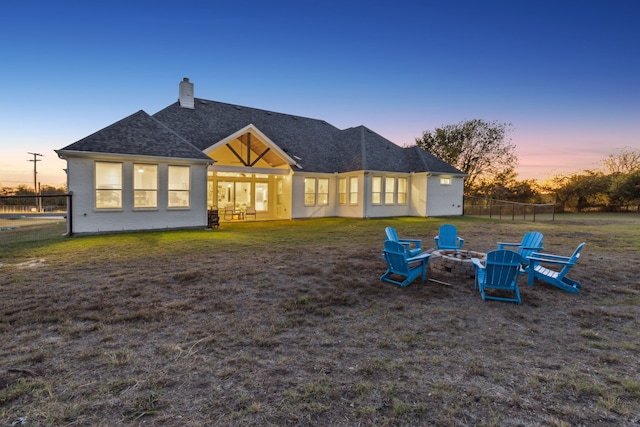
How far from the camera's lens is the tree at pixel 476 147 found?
3344cm

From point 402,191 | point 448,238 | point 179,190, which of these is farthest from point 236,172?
point 448,238

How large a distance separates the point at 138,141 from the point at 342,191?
42.1ft

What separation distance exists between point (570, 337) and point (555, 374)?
1.25m

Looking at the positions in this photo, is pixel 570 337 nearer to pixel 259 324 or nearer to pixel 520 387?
pixel 520 387

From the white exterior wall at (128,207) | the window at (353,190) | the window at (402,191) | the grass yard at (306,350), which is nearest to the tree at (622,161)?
the window at (402,191)

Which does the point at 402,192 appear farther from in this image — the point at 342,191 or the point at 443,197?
the point at 342,191

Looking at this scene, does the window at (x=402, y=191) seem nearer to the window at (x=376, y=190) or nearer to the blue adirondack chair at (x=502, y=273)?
the window at (x=376, y=190)

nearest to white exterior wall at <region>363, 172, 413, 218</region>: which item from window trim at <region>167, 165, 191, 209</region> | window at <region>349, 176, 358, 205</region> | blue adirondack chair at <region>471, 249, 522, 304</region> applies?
window at <region>349, 176, 358, 205</region>

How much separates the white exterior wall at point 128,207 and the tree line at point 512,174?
95.2ft

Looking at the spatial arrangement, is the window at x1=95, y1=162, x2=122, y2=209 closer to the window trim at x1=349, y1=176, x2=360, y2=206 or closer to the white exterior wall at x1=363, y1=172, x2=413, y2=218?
the window trim at x1=349, y1=176, x2=360, y2=206

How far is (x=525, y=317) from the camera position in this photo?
445cm

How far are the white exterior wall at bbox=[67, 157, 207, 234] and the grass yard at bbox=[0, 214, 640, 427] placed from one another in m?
6.55

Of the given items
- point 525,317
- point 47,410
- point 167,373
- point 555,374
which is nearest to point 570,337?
point 525,317

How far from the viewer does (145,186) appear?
1395 centimetres
